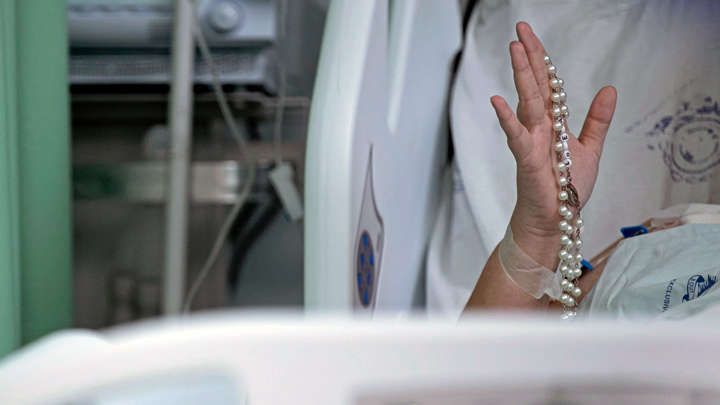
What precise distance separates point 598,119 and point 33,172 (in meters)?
0.64

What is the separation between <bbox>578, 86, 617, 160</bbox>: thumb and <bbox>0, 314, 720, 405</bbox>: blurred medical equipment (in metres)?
0.40

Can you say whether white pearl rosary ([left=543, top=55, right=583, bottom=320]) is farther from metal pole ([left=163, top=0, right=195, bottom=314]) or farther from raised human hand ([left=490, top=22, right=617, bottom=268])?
metal pole ([left=163, top=0, right=195, bottom=314])

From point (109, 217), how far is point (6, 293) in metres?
0.75

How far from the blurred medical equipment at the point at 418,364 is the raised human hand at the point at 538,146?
0.34 metres

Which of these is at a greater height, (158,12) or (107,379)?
(158,12)

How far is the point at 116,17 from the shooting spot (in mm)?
930

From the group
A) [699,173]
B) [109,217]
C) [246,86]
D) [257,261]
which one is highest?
[246,86]

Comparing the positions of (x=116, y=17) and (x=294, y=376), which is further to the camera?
(x=116, y=17)

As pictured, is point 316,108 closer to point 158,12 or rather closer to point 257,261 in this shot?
point 158,12

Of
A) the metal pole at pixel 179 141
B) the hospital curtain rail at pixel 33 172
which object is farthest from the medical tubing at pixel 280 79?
the hospital curtain rail at pixel 33 172

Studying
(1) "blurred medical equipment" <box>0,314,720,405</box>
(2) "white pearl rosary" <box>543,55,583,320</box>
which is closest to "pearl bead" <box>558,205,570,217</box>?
(2) "white pearl rosary" <box>543,55,583,320</box>

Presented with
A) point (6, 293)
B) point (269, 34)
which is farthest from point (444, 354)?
point (269, 34)

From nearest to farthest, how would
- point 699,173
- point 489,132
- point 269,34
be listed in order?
point 699,173 < point 489,132 < point 269,34

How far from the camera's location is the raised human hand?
47 centimetres
